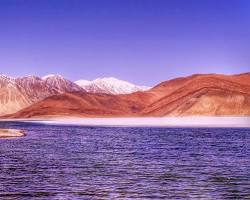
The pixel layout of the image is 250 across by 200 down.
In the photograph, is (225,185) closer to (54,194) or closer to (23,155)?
(54,194)

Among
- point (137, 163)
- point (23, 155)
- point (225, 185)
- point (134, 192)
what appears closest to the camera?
point (134, 192)

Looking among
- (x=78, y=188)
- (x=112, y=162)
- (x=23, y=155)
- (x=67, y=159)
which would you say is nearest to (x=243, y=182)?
(x=78, y=188)

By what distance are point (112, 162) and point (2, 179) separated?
1213cm

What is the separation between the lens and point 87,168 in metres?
40.4

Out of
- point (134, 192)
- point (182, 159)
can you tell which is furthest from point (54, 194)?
point (182, 159)

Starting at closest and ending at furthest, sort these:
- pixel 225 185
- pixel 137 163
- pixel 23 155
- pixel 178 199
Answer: pixel 178 199, pixel 225 185, pixel 137 163, pixel 23 155

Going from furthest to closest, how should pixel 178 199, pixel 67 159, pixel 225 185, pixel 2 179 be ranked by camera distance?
pixel 67 159, pixel 2 179, pixel 225 185, pixel 178 199

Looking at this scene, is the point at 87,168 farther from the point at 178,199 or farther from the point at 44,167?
the point at 178,199

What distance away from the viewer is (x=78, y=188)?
31.0 meters

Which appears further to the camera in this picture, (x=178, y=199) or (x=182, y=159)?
(x=182, y=159)

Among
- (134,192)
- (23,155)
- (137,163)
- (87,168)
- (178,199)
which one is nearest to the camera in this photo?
(178,199)

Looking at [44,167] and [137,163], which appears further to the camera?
[137,163]

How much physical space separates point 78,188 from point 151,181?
16.1 ft

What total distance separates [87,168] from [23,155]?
12861 millimetres
